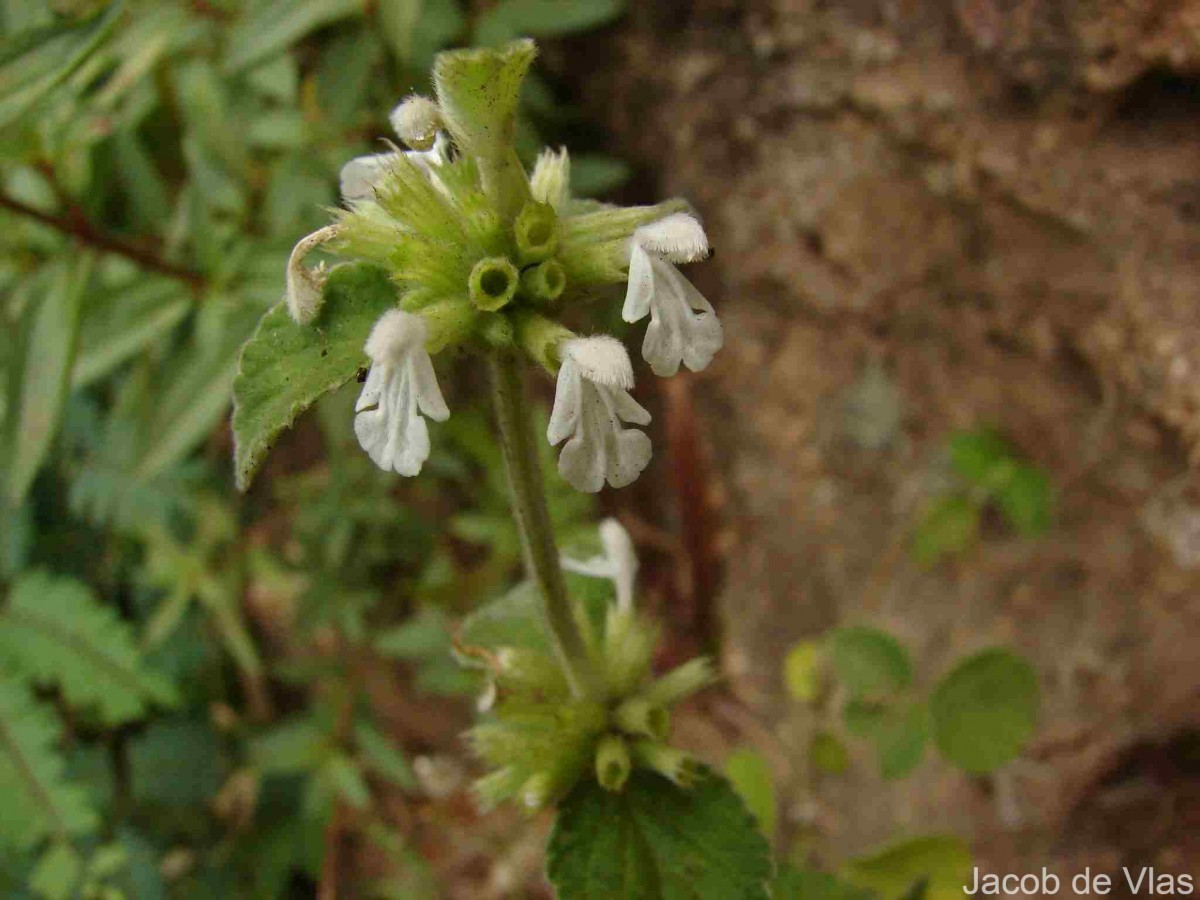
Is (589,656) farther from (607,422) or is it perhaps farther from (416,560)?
(416,560)

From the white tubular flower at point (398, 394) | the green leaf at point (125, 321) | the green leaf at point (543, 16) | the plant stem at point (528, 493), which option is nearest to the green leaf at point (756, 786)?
the plant stem at point (528, 493)

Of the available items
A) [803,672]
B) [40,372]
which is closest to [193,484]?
[40,372]

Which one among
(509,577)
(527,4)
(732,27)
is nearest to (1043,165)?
(732,27)

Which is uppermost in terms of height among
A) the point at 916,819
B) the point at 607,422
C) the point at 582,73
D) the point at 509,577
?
the point at 582,73

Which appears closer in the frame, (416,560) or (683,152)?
(683,152)

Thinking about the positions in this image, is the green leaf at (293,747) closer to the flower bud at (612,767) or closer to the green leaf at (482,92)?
the flower bud at (612,767)

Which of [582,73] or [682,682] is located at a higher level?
[582,73]

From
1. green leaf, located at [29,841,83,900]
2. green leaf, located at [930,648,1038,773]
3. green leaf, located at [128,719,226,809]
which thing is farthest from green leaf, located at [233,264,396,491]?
green leaf, located at [128,719,226,809]
